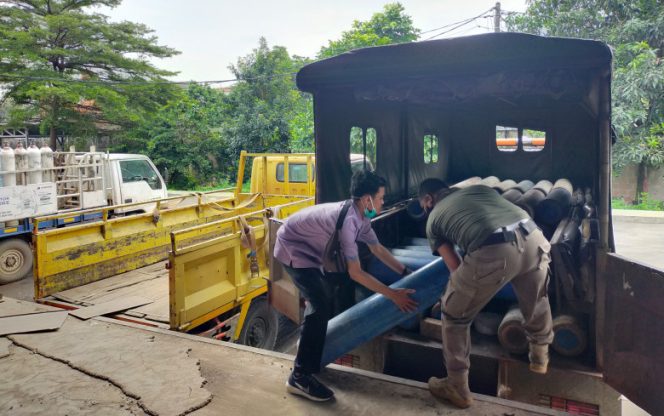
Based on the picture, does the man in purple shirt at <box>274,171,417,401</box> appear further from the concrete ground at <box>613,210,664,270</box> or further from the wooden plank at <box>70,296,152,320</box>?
the concrete ground at <box>613,210,664,270</box>

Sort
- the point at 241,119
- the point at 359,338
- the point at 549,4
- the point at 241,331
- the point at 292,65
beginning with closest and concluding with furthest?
the point at 359,338
the point at 241,331
the point at 549,4
the point at 241,119
the point at 292,65

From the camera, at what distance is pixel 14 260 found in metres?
8.44

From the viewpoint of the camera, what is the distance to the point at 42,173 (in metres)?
8.83

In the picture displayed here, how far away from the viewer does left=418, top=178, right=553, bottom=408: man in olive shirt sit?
3.06 m

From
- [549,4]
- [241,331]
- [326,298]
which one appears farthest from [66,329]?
[549,4]

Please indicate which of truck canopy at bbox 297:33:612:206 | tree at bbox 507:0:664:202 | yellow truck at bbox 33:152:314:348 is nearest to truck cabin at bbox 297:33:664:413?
truck canopy at bbox 297:33:612:206

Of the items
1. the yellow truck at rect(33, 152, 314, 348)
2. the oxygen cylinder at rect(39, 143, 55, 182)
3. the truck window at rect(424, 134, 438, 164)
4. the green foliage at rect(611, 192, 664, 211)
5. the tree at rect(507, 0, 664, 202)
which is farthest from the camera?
the green foliage at rect(611, 192, 664, 211)

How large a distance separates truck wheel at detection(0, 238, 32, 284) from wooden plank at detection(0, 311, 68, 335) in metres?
3.33

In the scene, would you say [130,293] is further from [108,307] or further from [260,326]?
[260,326]

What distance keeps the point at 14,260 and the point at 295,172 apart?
4859 millimetres

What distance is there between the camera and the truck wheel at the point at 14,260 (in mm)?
8281

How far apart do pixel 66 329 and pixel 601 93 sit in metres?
5.13

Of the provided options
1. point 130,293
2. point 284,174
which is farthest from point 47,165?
point 130,293

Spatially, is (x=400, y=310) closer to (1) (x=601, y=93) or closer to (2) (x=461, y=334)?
(2) (x=461, y=334)
